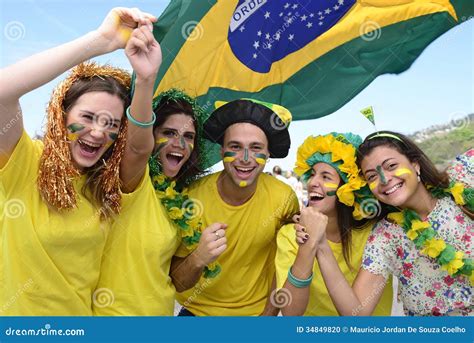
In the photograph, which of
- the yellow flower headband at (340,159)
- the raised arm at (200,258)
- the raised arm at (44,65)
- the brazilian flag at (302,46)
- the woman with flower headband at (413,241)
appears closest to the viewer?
the raised arm at (44,65)

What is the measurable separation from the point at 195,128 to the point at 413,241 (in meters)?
1.58

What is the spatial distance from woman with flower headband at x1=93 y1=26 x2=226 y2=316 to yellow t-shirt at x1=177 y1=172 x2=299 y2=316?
15 centimetres

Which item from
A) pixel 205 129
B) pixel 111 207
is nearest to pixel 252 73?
pixel 205 129

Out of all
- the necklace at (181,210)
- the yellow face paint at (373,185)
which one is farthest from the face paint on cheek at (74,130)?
the yellow face paint at (373,185)

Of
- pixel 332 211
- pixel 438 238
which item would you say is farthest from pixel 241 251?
pixel 438 238

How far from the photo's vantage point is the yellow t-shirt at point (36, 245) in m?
2.67

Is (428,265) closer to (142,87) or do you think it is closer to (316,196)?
(316,196)

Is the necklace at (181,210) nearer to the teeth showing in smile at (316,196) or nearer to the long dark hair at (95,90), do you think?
A: the long dark hair at (95,90)

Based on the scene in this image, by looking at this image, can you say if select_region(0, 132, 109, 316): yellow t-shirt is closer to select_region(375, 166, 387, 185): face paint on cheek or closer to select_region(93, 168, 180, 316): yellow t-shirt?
select_region(93, 168, 180, 316): yellow t-shirt

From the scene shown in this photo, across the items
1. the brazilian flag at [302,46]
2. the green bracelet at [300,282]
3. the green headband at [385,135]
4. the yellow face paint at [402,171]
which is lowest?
the green bracelet at [300,282]

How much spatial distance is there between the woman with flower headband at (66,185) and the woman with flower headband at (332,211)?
118 cm

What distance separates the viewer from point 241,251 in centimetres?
364

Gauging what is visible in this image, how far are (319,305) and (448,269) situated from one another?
859mm

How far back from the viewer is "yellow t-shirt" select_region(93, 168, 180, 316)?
9.98 ft
